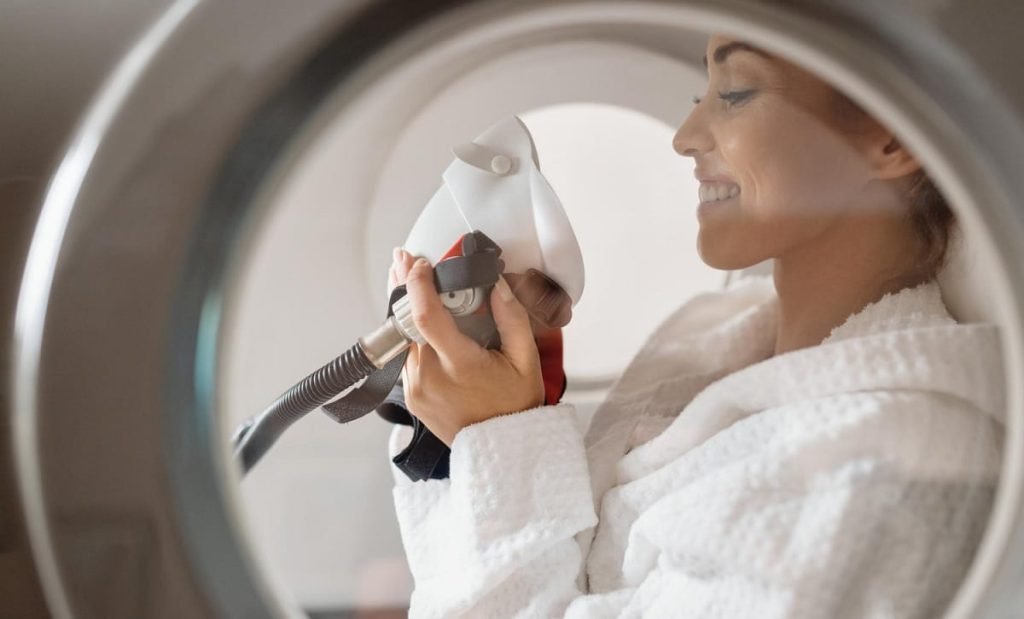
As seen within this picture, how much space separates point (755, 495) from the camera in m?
0.60

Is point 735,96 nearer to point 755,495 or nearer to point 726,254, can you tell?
point 726,254

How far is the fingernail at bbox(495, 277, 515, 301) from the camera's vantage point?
708 millimetres

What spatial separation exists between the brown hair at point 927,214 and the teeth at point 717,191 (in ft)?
0.49

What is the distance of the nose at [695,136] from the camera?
29.7 inches

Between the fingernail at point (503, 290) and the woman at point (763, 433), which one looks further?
the fingernail at point (503, 290)

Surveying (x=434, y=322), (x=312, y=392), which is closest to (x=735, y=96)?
(x=434, y=322)

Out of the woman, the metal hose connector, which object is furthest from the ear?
the metal hose connector

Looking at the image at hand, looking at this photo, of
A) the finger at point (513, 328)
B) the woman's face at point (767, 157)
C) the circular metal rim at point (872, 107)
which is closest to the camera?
the circular metal rim at point (872, 107)

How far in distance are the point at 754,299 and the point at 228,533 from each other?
691mm

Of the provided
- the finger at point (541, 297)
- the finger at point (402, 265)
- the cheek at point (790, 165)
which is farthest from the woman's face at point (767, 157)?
the finger at point (402, 265)

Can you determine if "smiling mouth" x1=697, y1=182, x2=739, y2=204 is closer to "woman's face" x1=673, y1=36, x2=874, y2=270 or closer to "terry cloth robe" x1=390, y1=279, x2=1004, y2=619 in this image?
"woman's face" x1=673, y1=36, x2=874, y2=270

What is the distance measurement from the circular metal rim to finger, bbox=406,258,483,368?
0.34m

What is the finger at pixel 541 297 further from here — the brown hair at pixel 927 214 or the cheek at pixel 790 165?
the brown hair at pixel 927 214

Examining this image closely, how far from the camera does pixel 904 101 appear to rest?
34 cm
